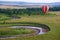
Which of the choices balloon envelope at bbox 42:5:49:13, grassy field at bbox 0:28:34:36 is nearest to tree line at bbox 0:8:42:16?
balloon envelope at bbox 42:5:49:13

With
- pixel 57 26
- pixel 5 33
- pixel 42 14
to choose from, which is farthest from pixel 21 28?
pixel 57 26

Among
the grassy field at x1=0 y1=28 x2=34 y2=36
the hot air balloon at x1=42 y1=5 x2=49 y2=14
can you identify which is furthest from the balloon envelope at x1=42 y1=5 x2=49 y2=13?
→ the grassy field at x1=0 y1=28 x2=34 y2=36

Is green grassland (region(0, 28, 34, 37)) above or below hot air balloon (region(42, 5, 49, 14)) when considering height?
below

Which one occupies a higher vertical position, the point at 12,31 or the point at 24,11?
the point at 24,11

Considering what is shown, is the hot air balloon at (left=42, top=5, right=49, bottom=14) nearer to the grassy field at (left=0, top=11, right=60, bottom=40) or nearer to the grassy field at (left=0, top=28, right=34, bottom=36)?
the grassy field at (left=0, top=11, right=60, bottom=40)

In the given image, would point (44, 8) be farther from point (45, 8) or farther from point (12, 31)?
point (12, 31)

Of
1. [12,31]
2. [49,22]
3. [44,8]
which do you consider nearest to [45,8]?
[44,8]

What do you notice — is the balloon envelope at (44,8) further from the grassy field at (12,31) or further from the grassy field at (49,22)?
the grassy field at (12,31)

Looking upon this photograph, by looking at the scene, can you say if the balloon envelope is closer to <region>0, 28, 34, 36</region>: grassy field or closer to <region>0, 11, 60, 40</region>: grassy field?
<region>0, 11, 60, 40</region>: grassy field

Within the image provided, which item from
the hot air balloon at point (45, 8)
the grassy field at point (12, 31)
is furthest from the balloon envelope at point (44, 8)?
the grassy field at point (12, 31)

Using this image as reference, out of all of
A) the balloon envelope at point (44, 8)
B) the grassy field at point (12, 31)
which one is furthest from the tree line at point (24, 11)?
the grassy field at point (12, 31)

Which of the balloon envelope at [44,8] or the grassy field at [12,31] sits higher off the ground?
the balloon envelope at [44,8]

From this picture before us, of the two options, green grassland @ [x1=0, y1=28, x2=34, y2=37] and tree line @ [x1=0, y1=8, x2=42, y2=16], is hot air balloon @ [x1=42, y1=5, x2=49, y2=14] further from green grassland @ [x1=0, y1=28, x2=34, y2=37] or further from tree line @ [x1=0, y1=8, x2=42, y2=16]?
green grassland @ [x1=0, y1=28, x2=34, y2=37]
